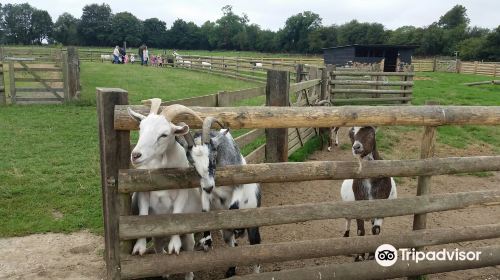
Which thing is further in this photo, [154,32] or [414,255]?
[154,32]

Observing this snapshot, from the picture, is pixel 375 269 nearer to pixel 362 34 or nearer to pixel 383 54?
pixel 383 54

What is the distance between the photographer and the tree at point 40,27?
92.7 meters

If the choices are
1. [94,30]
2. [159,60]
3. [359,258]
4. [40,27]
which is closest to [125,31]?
[94,30]

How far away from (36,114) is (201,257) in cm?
1047

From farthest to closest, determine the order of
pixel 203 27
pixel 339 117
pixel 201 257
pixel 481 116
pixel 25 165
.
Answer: pixel 203 27
pixel 25 165
pixel 481 116
pixel 339 117
pixel 201 257

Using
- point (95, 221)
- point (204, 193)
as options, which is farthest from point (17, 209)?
point (204, 193)

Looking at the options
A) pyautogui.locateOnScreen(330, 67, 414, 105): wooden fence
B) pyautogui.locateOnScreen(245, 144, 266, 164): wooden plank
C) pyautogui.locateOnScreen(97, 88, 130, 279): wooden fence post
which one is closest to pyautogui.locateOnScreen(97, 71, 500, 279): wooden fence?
pyautogui.locateOnScreen(97, 88, 130, 279): wooden fence post

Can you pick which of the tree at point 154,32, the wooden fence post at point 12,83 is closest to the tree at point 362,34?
the tree at point 154,32

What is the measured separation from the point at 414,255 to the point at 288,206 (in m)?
1.47

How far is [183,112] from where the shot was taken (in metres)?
3.22

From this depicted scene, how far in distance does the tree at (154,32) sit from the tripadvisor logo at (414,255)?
313 feet

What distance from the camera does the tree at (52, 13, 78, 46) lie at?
88812mm

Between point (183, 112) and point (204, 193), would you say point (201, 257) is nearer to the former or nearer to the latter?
point (204, 193)

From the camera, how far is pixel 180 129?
312 cm
